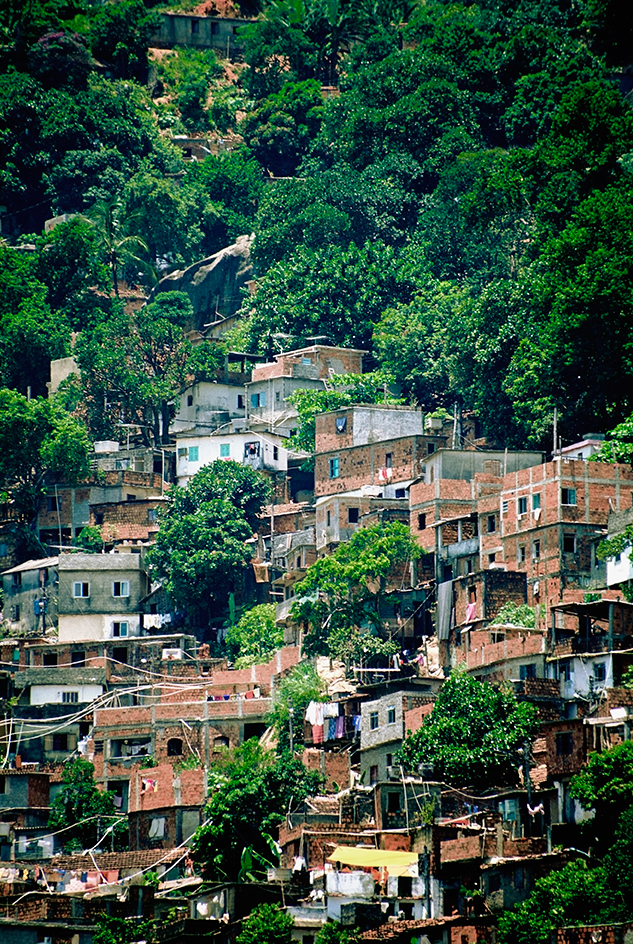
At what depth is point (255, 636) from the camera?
201ft

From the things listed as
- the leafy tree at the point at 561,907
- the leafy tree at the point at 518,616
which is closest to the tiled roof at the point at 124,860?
the leafy tree at the point at 518,616

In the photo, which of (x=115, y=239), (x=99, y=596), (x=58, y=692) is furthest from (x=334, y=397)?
(x=115, y=239)

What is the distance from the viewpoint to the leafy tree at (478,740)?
45.0 m

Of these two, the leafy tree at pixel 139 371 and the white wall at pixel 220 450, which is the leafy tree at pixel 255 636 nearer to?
the white wall at pixel 220 450

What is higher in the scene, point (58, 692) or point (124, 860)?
point (58, 692)

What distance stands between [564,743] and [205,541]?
2122cm

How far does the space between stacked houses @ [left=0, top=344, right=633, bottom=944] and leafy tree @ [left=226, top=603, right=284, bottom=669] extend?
1.66ft

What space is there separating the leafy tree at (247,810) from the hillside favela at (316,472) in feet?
0.36

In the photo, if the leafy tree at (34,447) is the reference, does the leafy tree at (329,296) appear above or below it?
above

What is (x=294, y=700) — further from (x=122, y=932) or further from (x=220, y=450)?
(x=220, y=450)

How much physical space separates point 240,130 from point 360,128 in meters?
13.0

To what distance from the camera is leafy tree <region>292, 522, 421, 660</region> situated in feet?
185

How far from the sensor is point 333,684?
54.9 metres

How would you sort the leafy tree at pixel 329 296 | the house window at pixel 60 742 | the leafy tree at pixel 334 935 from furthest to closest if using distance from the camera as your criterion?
the leafy tree at pixel 329 296
the house window at pixel 60 742
the leafy tree at pixel 334 935
